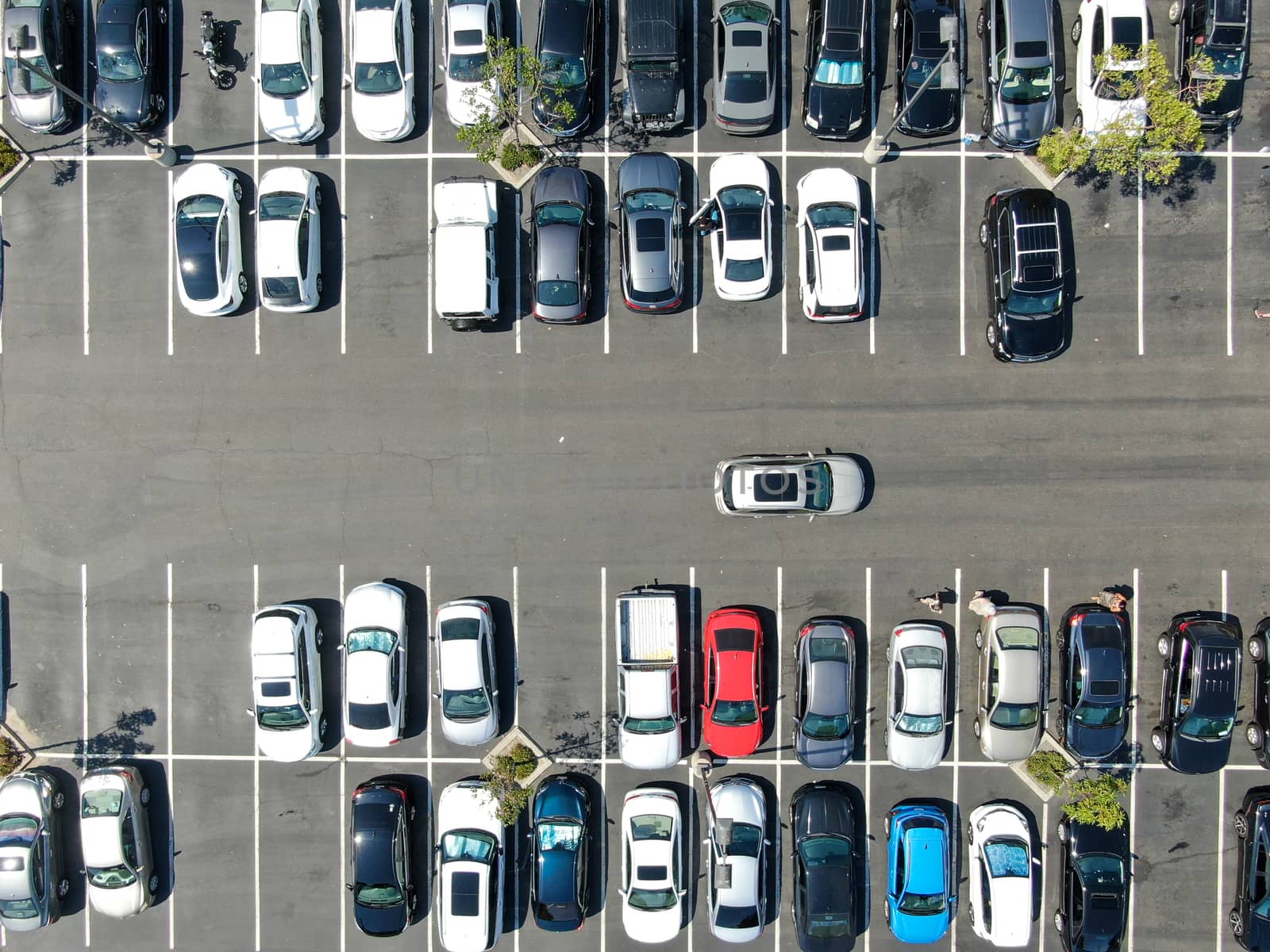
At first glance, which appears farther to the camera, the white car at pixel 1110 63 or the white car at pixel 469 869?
the white car at pixel 469 869

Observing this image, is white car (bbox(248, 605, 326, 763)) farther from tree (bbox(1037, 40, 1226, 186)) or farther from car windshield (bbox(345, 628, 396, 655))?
A: tree (bbox(1037, 40, 1226, 186))

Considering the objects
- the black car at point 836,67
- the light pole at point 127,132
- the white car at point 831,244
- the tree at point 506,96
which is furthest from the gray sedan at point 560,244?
the light pole at point 127,132

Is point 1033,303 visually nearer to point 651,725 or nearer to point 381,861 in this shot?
point 651,725

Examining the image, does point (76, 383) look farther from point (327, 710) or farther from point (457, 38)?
point (457, 38)

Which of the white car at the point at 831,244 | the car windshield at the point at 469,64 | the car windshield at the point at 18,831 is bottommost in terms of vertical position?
the car windshield at the point at 18,831

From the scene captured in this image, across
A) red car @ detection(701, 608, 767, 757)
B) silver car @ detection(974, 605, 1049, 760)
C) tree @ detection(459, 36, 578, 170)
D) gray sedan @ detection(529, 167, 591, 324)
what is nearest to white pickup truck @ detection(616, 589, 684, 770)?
red car @ detection(701, 608, 767, 757)

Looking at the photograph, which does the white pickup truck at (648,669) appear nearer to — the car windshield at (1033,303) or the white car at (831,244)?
the white car at (831,244)

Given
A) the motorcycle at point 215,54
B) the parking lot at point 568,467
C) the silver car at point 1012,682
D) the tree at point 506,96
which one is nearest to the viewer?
the tree at point 506,96
